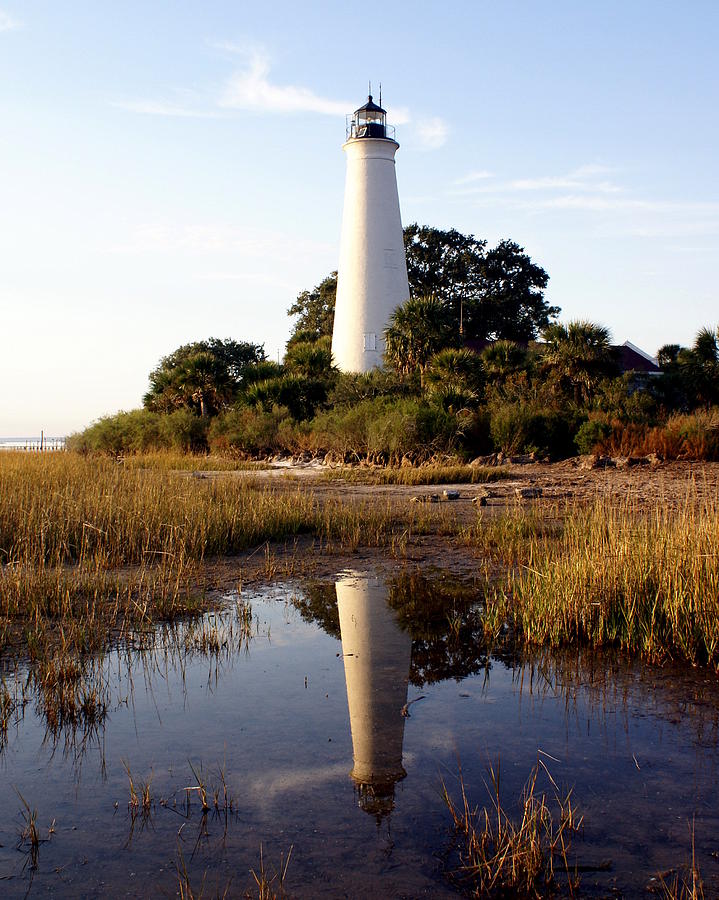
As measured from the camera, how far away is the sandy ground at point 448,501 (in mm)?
8734

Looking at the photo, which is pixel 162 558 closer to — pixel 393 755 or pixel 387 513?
pixel 387 513

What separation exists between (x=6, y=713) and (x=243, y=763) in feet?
4.79

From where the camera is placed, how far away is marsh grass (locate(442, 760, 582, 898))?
293 centimetres

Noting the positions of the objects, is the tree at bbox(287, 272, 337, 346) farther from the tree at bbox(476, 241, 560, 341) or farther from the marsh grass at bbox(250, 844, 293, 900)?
the marsh grass at bbox(250, 844, 293, 900)

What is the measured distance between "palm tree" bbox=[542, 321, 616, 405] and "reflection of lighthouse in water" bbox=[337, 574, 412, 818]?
17.8m

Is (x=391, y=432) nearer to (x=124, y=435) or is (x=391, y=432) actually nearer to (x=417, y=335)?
(x=417, y=335)

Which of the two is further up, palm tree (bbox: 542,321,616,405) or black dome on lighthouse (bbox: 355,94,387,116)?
black dome on lighthouse (bbox: 355,94,387,116)

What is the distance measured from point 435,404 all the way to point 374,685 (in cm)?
1808

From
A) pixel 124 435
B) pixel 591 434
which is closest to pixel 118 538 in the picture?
pixel 591 434

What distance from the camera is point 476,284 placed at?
44.9 m

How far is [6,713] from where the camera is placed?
14.8ft

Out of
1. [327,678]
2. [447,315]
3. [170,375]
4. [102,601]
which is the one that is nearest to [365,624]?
[327,678]

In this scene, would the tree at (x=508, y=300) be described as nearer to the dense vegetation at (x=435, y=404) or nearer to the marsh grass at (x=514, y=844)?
the dense vegetation at (x=435, y=404)

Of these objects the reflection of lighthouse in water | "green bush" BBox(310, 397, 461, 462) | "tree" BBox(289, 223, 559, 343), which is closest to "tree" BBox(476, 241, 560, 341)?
"tree" BBox(289, 223, 559, 343)
